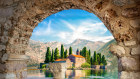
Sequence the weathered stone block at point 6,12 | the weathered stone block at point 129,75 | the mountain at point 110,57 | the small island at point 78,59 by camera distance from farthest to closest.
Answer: the mountain at point 110,57, the small island at point 78,59, the weathered stone block at point 6,12, the weathered stone block at point 129,75

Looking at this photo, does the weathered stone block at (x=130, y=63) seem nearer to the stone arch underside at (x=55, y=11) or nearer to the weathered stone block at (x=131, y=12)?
the stone arch underside at (x=55, y=11)

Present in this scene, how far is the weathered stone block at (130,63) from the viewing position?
1666 millimetres

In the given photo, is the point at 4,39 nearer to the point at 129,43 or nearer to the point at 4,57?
the point at 4,57

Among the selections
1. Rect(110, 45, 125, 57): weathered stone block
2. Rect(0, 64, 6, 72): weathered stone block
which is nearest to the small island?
Rect(0, 64, 6, 72): weathered stone block

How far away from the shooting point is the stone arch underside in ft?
5.58

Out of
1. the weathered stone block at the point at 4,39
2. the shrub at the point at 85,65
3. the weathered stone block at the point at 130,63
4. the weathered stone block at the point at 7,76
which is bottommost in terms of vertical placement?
the shrub at the point at 85,65

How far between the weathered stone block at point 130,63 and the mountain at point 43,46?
2495 centimetres

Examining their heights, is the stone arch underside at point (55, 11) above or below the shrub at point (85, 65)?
above

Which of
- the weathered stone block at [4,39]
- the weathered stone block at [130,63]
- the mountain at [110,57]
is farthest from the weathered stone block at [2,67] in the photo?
the mountain at [110,57]

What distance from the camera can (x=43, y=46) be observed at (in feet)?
108

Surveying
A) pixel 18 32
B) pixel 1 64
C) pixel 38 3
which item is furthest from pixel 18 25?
pixel 1 64

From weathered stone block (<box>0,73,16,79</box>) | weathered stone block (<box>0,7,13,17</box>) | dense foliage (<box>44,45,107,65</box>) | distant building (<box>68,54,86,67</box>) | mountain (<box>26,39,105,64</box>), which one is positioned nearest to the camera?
weathered stone block (<box>0,73,16,79</box>)

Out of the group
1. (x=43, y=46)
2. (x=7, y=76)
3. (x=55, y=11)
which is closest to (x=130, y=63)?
(x=55, y=11)

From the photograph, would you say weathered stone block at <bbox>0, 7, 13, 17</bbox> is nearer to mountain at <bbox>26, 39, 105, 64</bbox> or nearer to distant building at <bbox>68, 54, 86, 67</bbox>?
mountain at <bbox>26, 39, 105, 64</bbox>
